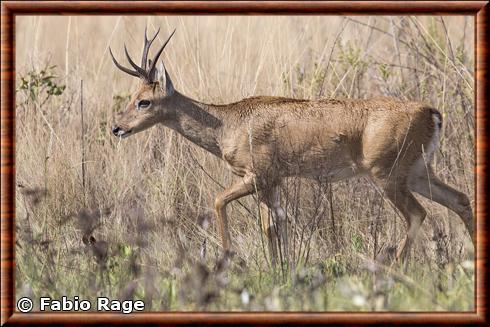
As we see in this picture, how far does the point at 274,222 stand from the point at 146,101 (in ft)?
7.19

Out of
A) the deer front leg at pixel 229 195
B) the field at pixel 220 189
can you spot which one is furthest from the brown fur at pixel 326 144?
the field at pixel 220 189

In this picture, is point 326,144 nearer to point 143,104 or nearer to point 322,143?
point 322,143

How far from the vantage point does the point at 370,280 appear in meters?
7.38

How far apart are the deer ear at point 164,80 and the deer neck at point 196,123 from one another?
0.31 feet

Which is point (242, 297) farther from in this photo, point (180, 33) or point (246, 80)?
point (180, 33)

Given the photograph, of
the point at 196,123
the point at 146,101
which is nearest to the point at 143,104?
the point at 146,101

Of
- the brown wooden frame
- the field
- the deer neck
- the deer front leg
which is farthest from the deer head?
the brown wooden frame

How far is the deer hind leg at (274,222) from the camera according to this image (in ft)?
26.2

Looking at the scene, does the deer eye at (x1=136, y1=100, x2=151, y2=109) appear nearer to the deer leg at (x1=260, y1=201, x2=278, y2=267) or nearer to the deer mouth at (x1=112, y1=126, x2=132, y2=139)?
the deer mouth at (x1=112, y1=126, x2=132, y2=139)

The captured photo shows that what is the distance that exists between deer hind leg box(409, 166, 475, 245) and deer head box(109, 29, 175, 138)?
238 cm

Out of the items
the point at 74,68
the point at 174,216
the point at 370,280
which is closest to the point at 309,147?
the point at 174,216

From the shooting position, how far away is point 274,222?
26.2 ft

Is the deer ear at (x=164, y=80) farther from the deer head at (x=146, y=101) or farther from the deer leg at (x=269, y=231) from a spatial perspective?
the deer leg at (x=269, y=231)

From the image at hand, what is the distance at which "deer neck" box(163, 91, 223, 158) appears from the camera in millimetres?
9742
